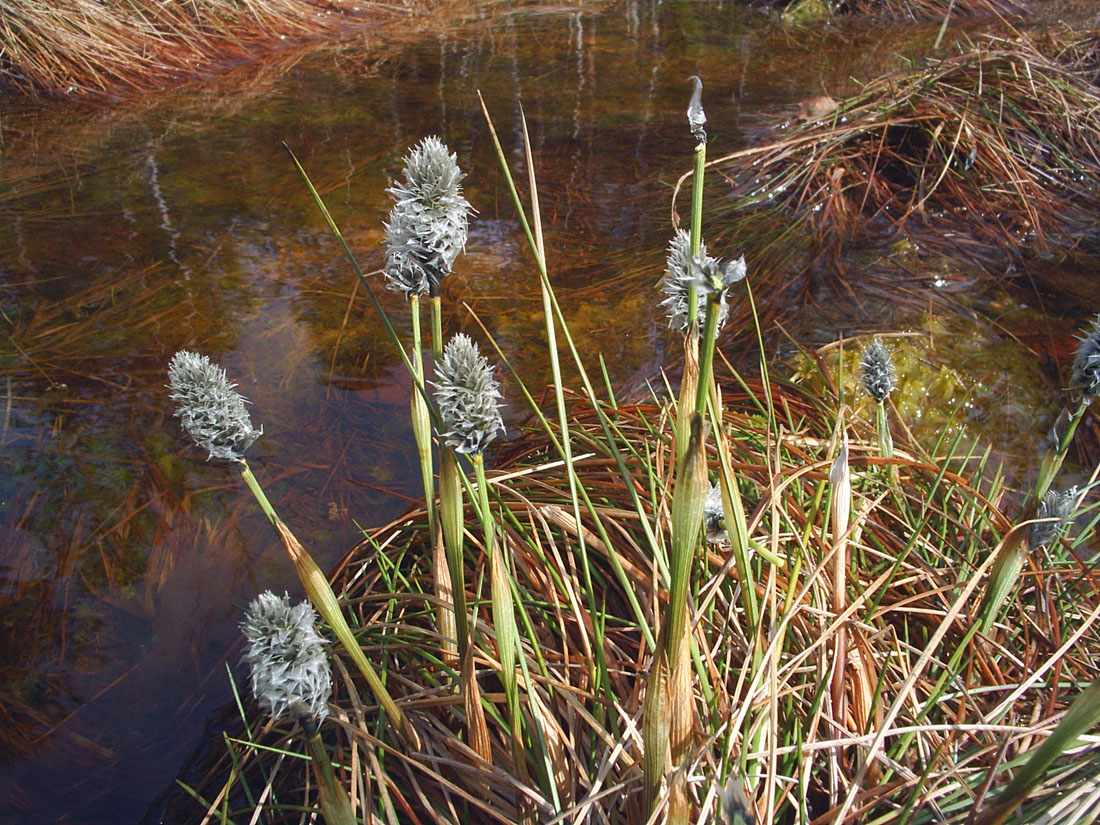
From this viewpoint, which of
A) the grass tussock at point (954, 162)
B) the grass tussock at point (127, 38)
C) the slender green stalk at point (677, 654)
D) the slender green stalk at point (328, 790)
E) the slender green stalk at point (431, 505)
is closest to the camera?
the slender green stalk at point (677, 654)

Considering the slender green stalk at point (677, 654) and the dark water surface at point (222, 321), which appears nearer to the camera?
the slender green stalk at point (677, 654)

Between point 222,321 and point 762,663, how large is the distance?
2.92 metres

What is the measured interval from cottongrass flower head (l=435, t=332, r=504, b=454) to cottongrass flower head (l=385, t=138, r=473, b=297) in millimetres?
144

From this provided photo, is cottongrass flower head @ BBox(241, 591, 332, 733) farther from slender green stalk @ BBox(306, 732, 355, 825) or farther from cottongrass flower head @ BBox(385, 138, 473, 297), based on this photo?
cottongrass flower head @ BBox(385, 138, 473, 297)

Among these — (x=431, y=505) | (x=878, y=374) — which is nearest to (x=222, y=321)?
(x=431, y=505)

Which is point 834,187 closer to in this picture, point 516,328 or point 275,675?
point 516,328

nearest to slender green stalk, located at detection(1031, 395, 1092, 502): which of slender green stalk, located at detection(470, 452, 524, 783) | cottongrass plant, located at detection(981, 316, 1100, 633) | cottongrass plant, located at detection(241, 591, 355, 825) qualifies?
cottongrass plant, located at detection(981, 316, 1100, 633)

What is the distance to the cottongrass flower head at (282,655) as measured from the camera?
979 millimetres

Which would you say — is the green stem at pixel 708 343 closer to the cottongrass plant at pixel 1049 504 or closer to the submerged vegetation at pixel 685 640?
the submerged vegetation at pixel 685 640

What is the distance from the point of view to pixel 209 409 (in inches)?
40.6

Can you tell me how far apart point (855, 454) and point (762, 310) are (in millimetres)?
1402

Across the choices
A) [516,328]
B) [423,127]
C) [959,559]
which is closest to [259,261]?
[516,328]

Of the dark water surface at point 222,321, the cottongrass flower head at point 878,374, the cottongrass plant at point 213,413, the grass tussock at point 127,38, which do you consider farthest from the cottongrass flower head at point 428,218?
the grass tussock at point 127,38

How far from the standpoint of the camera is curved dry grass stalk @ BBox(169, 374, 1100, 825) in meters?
1.31
